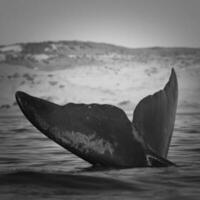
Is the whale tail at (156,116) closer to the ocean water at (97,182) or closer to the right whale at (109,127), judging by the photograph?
the right whale at (109,127)

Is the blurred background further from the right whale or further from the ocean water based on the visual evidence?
the right whale

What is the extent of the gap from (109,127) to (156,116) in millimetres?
312

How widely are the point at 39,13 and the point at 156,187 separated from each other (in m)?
6.53

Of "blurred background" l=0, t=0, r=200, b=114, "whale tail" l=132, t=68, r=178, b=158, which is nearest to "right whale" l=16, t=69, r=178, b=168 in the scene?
"whale tail" l=132, t=68, r=178, b=158

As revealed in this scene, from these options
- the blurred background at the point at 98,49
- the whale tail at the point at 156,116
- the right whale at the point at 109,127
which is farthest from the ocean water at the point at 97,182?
the blurred background at the point at 98,49

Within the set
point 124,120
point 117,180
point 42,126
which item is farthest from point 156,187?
point 42,126

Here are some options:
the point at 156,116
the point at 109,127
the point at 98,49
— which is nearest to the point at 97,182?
the point at 109,127

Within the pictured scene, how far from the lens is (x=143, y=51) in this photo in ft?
29.4

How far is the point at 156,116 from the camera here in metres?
2.67

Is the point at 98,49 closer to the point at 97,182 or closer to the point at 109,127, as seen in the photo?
the point at 97,182

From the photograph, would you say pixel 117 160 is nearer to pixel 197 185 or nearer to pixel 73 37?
pixel 197 185

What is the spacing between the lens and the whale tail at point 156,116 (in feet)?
8.61

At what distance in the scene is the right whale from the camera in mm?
2408

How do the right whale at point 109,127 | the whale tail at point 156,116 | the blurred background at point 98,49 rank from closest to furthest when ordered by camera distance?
the right whale at point 109,127, the whale tail at point 156,116, the blurred background at point 98,49
